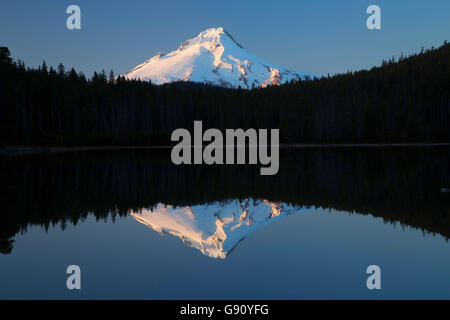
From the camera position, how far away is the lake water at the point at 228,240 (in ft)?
32.2

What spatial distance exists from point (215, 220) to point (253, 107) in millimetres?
114951

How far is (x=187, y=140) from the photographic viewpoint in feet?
400

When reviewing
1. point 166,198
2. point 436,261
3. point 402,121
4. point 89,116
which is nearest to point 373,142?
point 402,121

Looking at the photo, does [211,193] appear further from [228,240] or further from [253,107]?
[253,107]

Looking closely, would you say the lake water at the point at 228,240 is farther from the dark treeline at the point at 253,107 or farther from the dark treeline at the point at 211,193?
the dark treeline at the point at 253,107

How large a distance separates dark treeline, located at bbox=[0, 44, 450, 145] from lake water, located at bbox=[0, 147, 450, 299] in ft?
232

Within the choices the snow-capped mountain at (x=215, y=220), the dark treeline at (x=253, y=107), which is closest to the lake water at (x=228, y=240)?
the snow-capped mountain at (x=215, y=220)

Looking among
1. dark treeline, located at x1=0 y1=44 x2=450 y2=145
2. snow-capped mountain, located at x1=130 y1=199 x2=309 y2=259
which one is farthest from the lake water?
dark treeline, located at x1=0 y1=44 x2=450 y2=145

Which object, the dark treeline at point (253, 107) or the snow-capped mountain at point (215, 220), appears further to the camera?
the dark treeline at point (253, 107)

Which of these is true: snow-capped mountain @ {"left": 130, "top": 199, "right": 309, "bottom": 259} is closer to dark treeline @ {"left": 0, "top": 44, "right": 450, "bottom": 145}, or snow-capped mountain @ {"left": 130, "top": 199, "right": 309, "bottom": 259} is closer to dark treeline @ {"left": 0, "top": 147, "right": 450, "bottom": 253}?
dark treeline @ {"left": 0, "top": 147, "right": 450, "bottom": 253}

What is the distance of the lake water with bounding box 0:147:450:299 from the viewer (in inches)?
386

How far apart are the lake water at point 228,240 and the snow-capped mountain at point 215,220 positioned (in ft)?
0.17

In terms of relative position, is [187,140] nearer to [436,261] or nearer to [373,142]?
[373,142]
